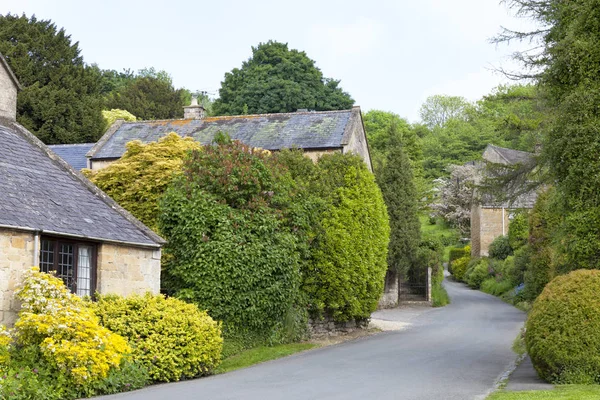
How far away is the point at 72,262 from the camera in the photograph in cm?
1625

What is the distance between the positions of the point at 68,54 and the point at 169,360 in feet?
126

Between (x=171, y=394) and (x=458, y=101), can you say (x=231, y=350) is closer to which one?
(x=171, y=394)

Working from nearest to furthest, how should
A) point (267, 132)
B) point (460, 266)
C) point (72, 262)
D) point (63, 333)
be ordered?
point (63, 333) → point (72, 262) → point (267, 132) → point (460, 266)

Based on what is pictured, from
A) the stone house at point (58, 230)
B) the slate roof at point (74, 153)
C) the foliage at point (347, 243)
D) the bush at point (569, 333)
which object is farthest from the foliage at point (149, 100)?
the bush at point (569, 333)

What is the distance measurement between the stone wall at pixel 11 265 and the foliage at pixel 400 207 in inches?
1086

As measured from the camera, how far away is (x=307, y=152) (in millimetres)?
34469

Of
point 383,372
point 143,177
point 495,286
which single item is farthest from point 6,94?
point 495,286

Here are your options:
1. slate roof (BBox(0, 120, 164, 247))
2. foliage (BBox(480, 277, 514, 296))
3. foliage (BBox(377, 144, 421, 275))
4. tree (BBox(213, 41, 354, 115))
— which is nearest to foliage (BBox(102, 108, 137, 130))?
tree (BBox(213, 41, 354, 115))

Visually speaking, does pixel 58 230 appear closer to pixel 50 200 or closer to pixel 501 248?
pixel 50 200

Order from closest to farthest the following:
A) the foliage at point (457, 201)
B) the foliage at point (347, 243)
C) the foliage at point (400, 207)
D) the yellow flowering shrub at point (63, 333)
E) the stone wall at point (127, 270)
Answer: the yellow flowering shrub at point (63, 333) → the stone wall at point (127, 270) → the foliage at point (347, 243) → the foliage at point (400, 207) → the foliage at point (457, 201)

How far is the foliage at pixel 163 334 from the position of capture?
15.5 meters

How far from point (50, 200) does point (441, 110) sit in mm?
93653

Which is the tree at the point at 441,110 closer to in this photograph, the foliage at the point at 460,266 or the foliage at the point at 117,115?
the foliage at the point at 460,266

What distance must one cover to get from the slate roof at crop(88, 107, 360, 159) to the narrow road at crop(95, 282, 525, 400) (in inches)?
413
